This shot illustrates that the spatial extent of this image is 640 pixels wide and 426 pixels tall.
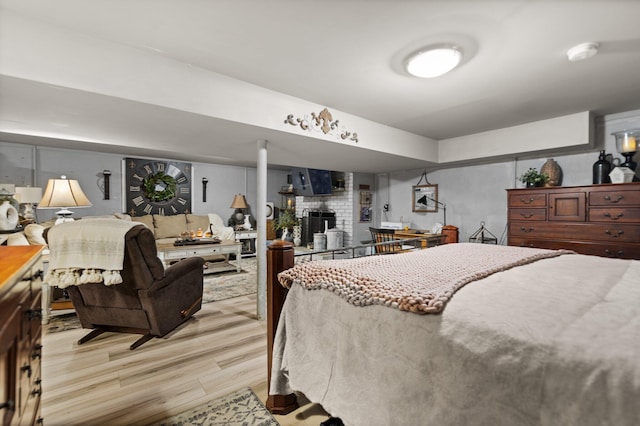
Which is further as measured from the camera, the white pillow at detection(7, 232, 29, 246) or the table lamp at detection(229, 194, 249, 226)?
the table lamp at detection(229, 194, 249, 226)

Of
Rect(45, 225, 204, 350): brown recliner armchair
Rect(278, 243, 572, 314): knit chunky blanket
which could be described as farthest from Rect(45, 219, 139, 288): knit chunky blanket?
Rect(278, 243, 572, 314): knit chunky blanket

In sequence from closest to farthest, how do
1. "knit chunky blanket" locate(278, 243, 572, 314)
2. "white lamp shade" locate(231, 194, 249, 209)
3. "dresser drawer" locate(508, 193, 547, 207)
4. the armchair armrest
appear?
"knit chunky blanket" locate(278, 243, 572, 314) < the armchair armrest < "dresser drawer" locate(508, 193, 547, 207) < "white lamp shade" locate(231, 194, 249, 209)

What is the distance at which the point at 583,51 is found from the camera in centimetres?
197

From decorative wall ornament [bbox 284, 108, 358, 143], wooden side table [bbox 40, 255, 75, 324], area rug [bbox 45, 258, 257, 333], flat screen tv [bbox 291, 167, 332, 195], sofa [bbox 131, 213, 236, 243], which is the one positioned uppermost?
decorative wall ornament [bbox 284, 108, 358, 143]

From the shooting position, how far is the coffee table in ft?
13.7

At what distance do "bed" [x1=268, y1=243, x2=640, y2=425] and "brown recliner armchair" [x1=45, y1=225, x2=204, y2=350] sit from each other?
135cm

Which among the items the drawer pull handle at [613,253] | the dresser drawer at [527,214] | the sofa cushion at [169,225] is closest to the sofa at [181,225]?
the sofa cushion at [169,225]

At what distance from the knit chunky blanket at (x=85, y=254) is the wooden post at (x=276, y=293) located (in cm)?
127

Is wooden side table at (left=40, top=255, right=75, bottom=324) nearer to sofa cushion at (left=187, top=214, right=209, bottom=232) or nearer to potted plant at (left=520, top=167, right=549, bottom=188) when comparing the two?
sofa cushion at (left=187, top=214, right=209, bottom=232)

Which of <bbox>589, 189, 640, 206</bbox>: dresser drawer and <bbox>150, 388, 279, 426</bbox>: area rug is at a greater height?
<bbox>589, 189, 640, 206</bbox>: dresser drawer

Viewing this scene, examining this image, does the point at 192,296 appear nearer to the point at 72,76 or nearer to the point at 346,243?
the point at 72,76

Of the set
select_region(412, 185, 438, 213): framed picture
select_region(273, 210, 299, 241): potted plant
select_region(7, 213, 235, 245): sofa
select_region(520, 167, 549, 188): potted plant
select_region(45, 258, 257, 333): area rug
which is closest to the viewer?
select_region(45, 258, 257, 333): area rug

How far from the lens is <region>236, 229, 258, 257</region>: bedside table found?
250 inches

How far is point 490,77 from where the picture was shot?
2.43 meters
